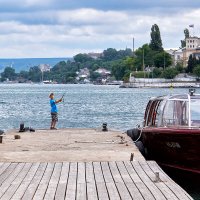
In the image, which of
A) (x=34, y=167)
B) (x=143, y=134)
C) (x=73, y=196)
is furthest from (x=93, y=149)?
(x=73, y=196)

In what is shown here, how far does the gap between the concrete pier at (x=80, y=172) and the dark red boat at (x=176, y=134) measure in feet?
2.53

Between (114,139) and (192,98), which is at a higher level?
(192,98)

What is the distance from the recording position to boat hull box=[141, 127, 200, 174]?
60.6 feet

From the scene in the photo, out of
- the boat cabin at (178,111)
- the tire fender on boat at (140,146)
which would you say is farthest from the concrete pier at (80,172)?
the boat cabin at (178,111)

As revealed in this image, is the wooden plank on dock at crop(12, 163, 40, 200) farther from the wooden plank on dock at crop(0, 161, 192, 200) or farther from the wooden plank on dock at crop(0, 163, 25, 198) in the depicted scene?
the wooden plank on dock at crop(0, 163, 25, 198)

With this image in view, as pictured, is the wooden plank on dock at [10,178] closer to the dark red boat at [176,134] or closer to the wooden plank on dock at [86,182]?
the wooden plank on dock at [86,182]

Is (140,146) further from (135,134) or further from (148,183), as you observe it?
(148,183)

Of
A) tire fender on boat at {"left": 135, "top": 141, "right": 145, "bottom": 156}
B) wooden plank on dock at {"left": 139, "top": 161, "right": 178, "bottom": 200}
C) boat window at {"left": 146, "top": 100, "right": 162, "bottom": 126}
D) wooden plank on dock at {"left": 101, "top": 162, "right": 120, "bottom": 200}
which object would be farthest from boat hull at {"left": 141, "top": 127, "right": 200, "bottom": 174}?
wooden plank on dock at {"left": 101, "top": 162, "right": 120, "bottom": 200}

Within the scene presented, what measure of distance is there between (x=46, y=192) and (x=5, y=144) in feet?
29.5

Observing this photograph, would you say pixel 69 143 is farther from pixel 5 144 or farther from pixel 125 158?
pixel 125 158

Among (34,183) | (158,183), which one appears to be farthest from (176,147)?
(34,183)

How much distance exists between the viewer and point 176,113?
20094 millimetres

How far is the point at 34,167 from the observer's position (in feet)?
54.2

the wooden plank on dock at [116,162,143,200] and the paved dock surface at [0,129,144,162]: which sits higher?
the wooden plank on dock at [116,162,143,200]
